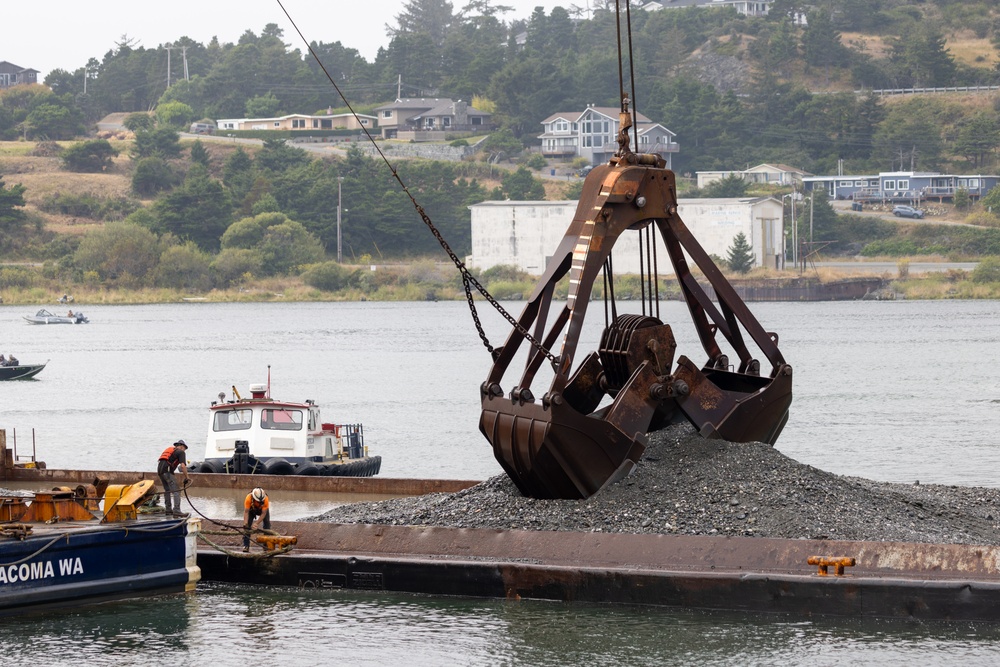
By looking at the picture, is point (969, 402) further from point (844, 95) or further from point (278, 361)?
point (844, 95)

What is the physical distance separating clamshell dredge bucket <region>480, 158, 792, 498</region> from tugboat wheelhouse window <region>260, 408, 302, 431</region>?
9.41m

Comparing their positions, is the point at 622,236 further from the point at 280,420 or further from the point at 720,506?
the point at 720,506

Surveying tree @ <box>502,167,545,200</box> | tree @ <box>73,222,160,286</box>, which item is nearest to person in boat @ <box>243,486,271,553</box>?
tree @ <box>73,222,160,286</box>

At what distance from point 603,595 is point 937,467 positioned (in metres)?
19.8

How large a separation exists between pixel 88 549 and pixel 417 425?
2809 centimetres

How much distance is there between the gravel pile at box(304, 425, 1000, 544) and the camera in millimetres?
16219

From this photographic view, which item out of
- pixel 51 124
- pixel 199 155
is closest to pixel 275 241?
pixel 199 155

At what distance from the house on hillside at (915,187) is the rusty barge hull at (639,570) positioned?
128 metres

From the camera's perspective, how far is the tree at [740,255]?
121m

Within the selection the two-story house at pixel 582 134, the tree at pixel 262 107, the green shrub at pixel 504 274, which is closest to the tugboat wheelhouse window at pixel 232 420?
the green shrub at pixel 504 274

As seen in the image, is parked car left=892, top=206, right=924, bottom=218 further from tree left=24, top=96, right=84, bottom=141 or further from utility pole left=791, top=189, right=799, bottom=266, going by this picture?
tree left=24, top=96, right=84, bottom=141

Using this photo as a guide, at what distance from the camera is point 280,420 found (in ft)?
88.0

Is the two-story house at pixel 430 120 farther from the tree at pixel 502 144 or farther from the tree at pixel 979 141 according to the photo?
the tree at pixel 979 141

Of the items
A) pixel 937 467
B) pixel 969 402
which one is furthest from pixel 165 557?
pixel 969 402
